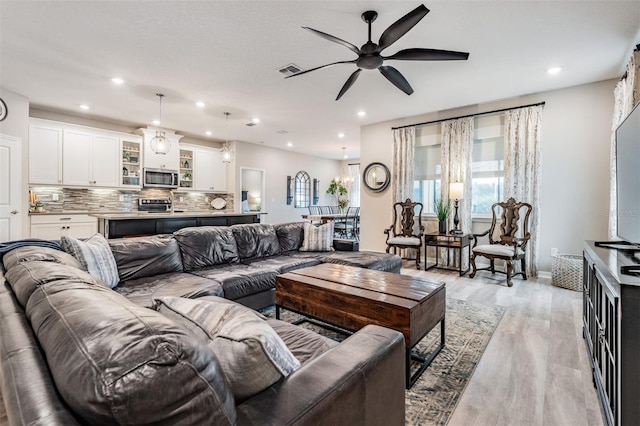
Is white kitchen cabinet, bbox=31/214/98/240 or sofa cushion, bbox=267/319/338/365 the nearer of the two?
sofa cushion, bbox=267/319/338/365

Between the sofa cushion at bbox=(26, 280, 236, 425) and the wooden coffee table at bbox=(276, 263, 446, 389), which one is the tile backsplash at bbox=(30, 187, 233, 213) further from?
the sofa cushion at bbox=(26, 280, 236, 425)

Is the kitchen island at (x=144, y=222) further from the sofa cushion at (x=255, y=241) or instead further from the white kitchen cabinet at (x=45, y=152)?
the sofa cushion at (x=255, y=241)

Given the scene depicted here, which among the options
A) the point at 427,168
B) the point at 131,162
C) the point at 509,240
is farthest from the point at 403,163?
the point at 131,162

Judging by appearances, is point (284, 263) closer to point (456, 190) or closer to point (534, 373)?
point (534, 373)

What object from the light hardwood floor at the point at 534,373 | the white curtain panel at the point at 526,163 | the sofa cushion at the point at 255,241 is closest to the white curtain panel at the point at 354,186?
the white curtain panel at the point at 526,163

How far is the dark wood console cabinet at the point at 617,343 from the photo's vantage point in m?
1.18

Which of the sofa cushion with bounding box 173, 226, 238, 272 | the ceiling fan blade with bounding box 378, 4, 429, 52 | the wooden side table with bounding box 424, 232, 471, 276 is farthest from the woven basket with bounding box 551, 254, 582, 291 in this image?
the sofa cushion with bounding box 173, 226, 238, 272

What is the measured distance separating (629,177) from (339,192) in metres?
→ 9.05

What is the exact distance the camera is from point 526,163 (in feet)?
14.8

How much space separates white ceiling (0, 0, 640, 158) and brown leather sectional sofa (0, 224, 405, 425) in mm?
2351

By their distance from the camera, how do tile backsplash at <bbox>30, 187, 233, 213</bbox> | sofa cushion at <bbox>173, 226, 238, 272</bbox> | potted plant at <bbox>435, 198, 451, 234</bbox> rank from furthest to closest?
tile backsplash at <bbox>30, 187, 233, 213</bbox> → potted plant at <bbox>435, 198, 451, 234</bbox> → sofa cushion at <bbox>173, 226, 238, 272</bbox>

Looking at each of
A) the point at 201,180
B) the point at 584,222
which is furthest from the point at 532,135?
the point at 201,180

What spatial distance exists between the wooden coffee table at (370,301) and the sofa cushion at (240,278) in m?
0.37

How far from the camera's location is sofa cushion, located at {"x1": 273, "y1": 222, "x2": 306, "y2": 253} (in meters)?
4.03
